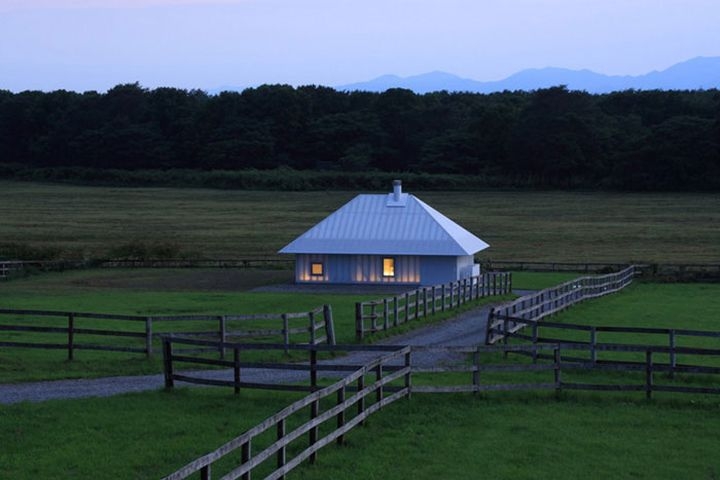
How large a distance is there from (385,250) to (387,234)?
1252 millimetres

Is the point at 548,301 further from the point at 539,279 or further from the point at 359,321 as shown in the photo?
the point at 539,279

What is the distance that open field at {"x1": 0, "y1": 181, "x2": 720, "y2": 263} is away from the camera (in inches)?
3044

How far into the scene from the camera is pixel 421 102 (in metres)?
175

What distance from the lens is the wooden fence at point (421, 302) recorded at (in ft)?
105

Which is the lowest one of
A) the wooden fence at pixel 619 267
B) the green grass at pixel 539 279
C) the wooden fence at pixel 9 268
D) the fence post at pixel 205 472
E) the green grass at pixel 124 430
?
the green grass at pixel 539 279

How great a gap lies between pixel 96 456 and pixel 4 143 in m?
169

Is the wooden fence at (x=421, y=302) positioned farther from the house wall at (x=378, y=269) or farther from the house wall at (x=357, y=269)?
the house wall at (x=357, y=269)

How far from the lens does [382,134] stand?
530 feet

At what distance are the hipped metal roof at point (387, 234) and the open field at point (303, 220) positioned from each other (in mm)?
14606

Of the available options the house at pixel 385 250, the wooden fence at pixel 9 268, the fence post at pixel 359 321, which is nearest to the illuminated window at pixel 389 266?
the house at pixel 385 250

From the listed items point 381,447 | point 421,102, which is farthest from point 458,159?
point 381,447

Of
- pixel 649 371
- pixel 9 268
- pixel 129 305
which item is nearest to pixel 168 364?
pixel 649 371

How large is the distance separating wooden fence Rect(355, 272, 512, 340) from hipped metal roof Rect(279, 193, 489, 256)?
4630mm

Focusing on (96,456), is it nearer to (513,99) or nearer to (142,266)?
(142,266)
